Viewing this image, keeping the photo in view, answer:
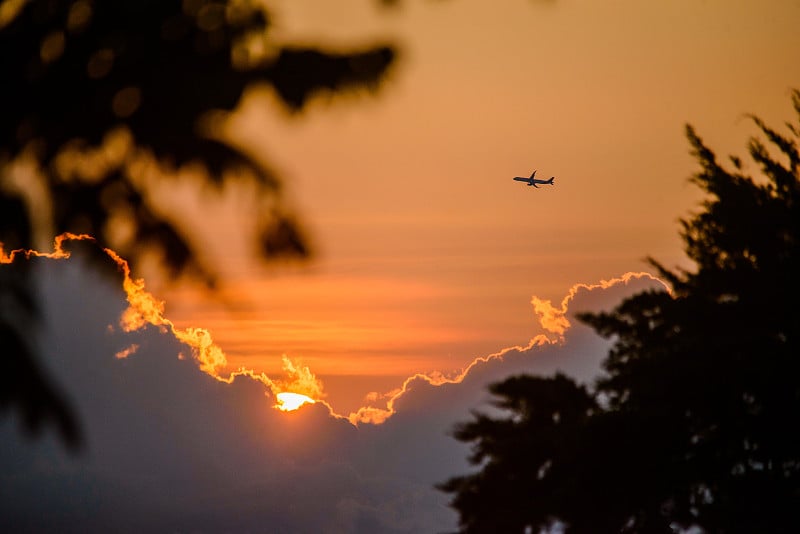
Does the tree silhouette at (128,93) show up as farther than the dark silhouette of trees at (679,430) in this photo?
No

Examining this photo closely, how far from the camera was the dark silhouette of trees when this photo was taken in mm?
32219

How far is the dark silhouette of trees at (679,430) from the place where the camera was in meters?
32.2

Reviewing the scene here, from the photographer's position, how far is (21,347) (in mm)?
7902

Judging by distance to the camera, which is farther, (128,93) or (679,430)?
(679,430)

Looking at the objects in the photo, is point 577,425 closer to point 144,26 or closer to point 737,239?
point 737,239

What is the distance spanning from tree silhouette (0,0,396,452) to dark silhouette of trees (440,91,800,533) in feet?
82.3

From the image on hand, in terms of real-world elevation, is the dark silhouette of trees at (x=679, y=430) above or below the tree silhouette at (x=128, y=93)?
above

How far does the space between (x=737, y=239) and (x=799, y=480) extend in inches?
349

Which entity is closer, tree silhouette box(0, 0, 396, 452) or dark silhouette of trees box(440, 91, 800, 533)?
tree silhouette box(0, 0, 396, 452)

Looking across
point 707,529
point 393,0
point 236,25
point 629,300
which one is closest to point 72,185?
A: point 236,25

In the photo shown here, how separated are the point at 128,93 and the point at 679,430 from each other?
2709 centimetres

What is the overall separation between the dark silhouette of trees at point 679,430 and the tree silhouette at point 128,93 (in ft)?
82.3

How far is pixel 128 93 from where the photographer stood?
29.7 feet

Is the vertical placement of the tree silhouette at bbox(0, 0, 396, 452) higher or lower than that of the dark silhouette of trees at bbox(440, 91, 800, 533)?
lower
